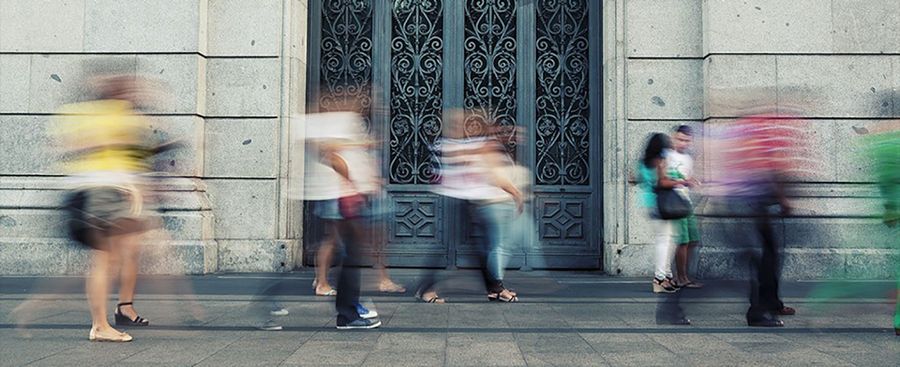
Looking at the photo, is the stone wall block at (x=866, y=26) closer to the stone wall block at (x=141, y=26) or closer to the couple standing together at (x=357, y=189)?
the couple standing together at (x=357, y=189)

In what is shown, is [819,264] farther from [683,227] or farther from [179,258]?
[179,258]

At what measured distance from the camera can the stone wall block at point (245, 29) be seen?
10555 millimetres

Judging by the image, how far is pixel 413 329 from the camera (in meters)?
6.19

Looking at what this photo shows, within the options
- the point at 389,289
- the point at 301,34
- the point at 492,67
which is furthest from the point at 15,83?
the point at 492,67

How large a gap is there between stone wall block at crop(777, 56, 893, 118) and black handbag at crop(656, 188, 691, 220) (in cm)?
379

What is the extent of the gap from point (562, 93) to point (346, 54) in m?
3.03

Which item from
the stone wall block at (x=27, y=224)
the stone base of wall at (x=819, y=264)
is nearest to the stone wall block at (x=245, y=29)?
the stone wall block at (x=27, y=224)

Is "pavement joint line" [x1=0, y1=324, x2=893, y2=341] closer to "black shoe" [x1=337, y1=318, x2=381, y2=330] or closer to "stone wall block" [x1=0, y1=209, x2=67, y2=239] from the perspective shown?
"black shoe" [x1=337, y1=318, x2=381, y2=330]

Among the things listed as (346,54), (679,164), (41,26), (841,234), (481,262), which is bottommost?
(481,262)

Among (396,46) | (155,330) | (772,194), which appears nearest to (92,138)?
(155,330)

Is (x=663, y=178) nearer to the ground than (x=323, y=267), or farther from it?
farther from it

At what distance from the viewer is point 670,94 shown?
34.2 ft

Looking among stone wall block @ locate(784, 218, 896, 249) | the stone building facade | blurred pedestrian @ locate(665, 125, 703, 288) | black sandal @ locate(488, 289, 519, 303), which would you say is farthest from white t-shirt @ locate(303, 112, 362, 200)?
stone wall block @ locate(784, 218, 896, 249)

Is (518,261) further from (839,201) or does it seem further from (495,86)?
(839,201)
